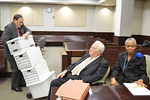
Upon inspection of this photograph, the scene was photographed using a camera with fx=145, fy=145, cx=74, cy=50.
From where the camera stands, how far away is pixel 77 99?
111cm

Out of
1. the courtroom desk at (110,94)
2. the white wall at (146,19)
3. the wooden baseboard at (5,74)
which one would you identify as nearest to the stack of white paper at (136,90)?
the courtroom desk at (110,94)

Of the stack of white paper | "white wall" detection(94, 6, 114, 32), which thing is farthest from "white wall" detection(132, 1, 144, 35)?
the stack of white paper

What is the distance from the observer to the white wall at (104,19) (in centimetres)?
1104

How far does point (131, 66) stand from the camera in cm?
199

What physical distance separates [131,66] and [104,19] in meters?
9.64

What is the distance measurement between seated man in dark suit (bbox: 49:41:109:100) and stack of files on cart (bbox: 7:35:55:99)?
0.50 meters

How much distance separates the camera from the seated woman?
6.38ft

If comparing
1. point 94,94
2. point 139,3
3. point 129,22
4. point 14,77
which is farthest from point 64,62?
point 139,3

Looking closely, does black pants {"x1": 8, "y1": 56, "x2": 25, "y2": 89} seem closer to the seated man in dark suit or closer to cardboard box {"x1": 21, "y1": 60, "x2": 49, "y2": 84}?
cardboard box {"x1": 21, "y1": 60, "x2": 49, "y2": 84}

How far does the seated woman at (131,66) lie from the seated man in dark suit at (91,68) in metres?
0.24

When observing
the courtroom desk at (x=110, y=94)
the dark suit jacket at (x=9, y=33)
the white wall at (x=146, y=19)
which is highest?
the white wall at (x=146, y=19)

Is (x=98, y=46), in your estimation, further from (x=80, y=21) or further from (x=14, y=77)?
(x=80, y=21)

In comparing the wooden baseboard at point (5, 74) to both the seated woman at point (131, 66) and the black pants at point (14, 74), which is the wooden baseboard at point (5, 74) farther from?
the seated woman at point (131, 66)

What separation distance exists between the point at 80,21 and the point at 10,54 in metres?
8.99
